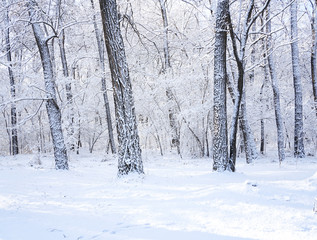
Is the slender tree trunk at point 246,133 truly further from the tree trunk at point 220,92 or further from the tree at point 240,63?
the tree trunk at point 220,92

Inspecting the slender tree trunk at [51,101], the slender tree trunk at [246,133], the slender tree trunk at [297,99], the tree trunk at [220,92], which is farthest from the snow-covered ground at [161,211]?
the slender tree trunk at [297,99]

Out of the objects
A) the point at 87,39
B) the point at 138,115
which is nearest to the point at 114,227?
the point at 138,115

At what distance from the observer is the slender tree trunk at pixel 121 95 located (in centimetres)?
603

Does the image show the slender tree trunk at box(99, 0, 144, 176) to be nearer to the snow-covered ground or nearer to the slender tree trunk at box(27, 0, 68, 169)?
the snow-covered ground

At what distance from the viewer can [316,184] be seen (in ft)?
14.3

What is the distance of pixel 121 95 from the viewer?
20.2ft

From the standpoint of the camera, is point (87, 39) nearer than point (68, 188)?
No

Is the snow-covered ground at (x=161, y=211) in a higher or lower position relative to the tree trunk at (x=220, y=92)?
lower

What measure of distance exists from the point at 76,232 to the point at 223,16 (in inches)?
237

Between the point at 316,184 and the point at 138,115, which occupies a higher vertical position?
the point at 138,115

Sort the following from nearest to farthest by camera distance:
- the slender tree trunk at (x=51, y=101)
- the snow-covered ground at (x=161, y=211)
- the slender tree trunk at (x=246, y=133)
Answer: the snow-covered ground at (x=161, y=211)
the slender tree trunk at (x=51, y=101)
the slender tree trunk at (x=246, y=133)

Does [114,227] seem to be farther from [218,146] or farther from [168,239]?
[218,146]

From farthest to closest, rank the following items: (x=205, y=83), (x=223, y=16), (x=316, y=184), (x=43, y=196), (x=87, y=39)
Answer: (x=87, y=39)
(x=205, y=83)
(x=223, y=16)
(x=43, y=196)
(x=316, y=184)

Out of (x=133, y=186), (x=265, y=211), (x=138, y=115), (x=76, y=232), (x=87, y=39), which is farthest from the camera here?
(x=87, y=39)
